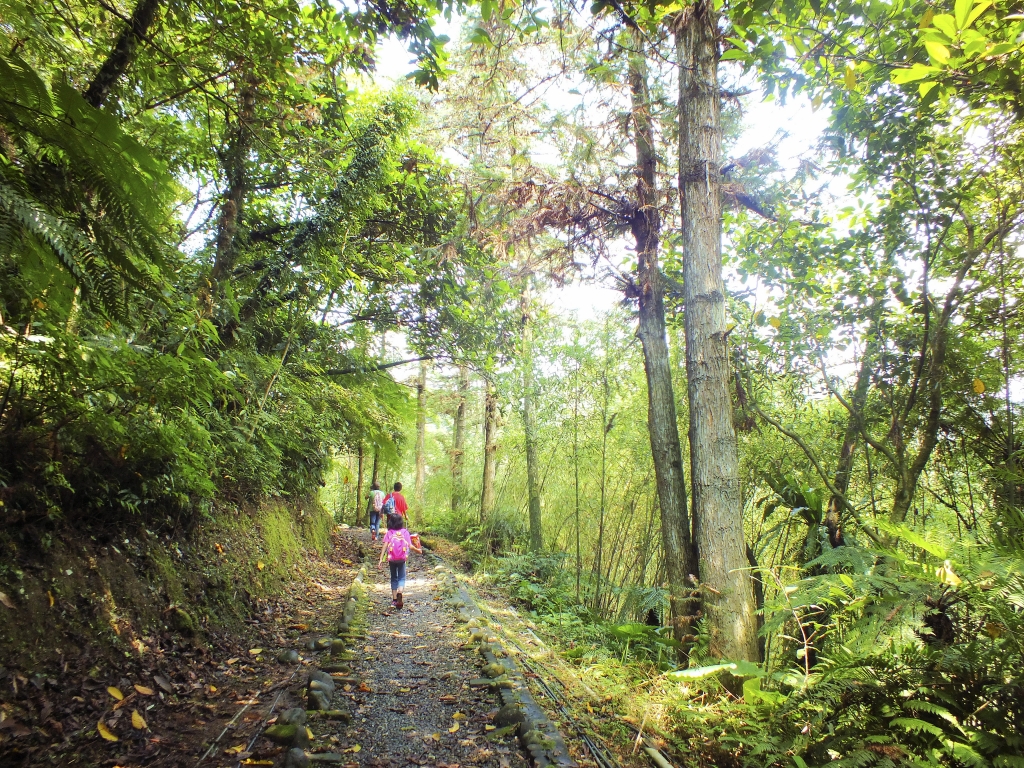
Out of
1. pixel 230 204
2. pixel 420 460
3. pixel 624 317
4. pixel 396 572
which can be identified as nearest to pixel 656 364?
pixel 624 317

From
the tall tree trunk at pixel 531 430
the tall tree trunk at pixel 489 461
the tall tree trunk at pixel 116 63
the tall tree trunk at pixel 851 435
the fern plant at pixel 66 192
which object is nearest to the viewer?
the fern plant at pixel 66 192

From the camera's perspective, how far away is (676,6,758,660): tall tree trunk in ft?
13.6

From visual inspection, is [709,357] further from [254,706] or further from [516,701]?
[254,706]

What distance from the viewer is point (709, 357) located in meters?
4.61

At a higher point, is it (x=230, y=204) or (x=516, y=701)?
(x=230, y=204)

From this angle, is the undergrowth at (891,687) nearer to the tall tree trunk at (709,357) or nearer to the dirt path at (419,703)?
the tall tree trunk at (709,357)

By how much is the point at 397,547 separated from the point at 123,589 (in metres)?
3.58

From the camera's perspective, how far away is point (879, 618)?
258 centimetres

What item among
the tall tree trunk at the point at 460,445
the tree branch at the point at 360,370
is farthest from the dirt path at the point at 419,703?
the tall tree trunk at the point at 460,445

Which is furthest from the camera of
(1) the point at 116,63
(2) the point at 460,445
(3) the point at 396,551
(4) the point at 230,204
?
(2) the point at 460,445

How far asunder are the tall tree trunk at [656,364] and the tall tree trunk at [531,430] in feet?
11.8

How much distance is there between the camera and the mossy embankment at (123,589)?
253cm

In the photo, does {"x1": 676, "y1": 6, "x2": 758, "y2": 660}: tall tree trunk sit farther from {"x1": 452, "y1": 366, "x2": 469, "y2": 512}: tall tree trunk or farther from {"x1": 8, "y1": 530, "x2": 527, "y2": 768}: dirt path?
{"x1": 452, "y1": 366, "x2": 469, "y2": 512}: tall tree trunk

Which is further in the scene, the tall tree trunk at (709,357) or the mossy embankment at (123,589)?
the tall tree trunk at (709,357)
